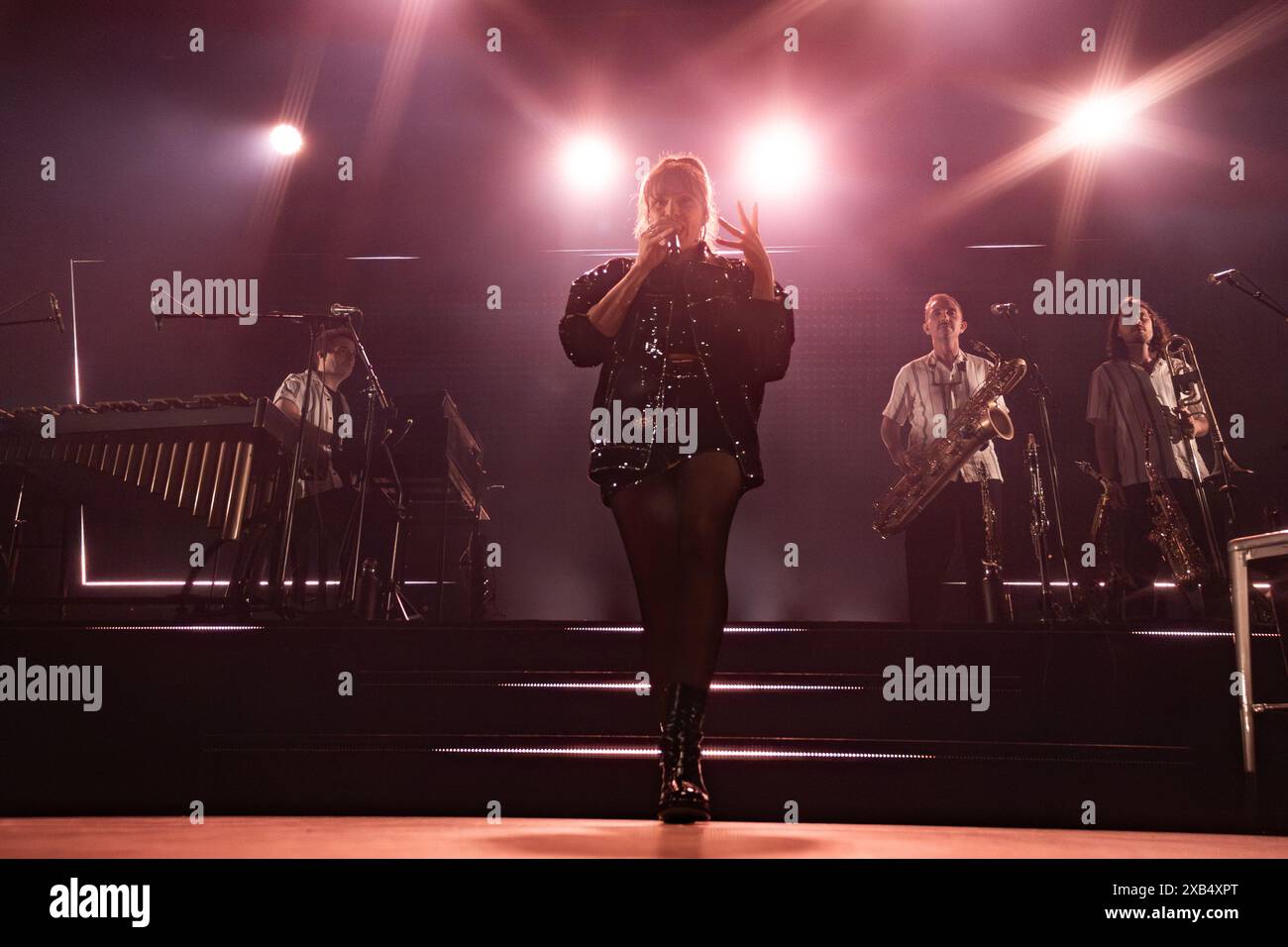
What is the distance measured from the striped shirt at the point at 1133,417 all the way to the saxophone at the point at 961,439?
1.76 ft

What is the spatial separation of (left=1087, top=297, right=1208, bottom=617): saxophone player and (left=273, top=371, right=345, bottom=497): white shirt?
4072 mm

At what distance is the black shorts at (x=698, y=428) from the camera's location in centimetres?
268

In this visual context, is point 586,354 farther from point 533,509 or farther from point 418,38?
point 533,509

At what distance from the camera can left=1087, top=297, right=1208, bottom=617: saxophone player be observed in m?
5.65

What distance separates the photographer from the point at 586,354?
2.87 metres

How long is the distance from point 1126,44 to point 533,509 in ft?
17.5

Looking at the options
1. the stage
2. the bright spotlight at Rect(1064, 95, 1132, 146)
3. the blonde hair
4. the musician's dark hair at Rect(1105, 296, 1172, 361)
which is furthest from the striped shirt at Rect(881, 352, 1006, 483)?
the blonde hair

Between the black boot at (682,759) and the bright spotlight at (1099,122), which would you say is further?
the bright spotlight at (1099,122)

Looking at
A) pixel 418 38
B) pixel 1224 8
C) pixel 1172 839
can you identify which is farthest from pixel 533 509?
pixel 1172 839

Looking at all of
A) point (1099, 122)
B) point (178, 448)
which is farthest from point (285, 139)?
point (1099, 122)

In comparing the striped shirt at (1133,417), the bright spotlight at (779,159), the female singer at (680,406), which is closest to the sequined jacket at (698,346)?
the female singer at (680,406)

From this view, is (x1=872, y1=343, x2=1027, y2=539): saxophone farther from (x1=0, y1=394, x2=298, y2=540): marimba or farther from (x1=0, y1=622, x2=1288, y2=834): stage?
(x1=0, y1=394, x2=298, y2=540): marimba

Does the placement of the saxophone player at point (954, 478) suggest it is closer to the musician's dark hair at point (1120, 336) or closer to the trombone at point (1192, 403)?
the musician's dark hair at point (1120, 336)
